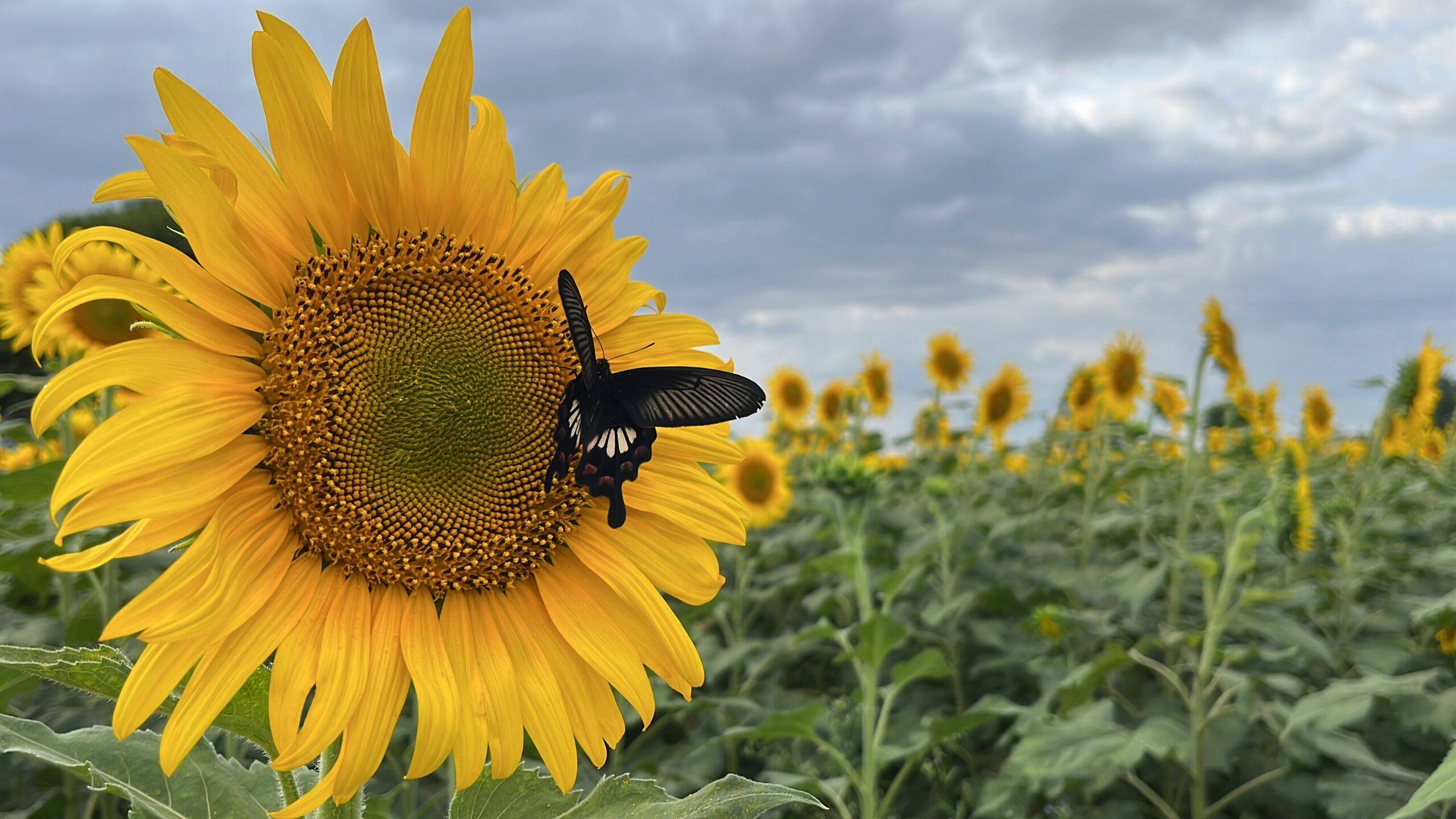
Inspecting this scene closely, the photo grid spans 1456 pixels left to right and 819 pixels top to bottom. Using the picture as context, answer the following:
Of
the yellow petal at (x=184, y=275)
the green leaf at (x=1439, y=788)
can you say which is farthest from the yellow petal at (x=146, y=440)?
the green leaf at (x=1439, y=788)

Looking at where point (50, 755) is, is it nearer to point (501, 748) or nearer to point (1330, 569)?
point (501, 748)

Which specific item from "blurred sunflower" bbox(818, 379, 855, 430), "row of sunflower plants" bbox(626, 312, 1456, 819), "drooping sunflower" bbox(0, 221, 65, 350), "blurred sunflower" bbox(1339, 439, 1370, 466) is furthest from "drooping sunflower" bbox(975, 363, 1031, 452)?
"drooping sunflower" bbox(0, 221, 65, 350)

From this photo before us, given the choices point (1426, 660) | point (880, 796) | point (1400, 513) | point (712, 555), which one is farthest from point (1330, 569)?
point (712, 555)

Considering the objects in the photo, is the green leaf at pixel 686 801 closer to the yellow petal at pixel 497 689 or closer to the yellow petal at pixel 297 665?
the yellow petal at pixel 497 689

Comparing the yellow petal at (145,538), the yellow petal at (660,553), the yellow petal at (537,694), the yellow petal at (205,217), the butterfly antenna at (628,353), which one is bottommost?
the yellow petal at (537,694)

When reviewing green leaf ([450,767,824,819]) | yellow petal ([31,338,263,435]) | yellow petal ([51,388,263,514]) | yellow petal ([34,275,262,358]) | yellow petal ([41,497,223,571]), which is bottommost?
green leaf ([450,767,824,819])

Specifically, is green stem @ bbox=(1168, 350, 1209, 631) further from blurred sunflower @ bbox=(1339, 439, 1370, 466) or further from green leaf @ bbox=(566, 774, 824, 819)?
blurred sunflower @ bbox=(1339, 439, 1370, 466)
